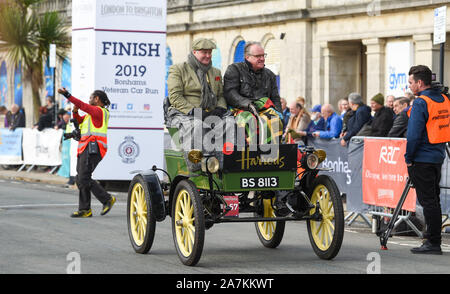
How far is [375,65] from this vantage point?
86.3ft

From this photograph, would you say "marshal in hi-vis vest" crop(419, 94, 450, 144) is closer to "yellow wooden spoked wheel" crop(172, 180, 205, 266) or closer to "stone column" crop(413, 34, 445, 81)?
"yellow wooden spoked wheel" crop(172, 180, 205, 266)

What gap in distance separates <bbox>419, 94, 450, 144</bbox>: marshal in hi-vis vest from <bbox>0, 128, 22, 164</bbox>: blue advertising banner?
1796cm

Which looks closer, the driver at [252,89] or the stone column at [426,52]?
the driver at [252,89]

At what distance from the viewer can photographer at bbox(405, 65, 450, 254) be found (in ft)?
36.0

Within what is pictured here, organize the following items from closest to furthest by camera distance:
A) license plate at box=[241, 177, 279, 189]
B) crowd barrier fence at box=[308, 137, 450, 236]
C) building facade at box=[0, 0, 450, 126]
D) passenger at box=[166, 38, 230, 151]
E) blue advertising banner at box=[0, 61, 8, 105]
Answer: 1. license plate at box=[241, 177, 279, 189]
2. passenger at box=[166, 38, 230, 151]
3. crowd barrier fence at box=[308, 137, 450, 236]
4. building facade at box=[0, 0, 450, 126]
5. blue advertising banner at box=[0, 61, 8, 105]

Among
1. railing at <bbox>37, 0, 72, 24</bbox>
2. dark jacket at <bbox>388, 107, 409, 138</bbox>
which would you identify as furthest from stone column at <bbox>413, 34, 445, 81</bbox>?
railing at <bbox>37, 0, 72, 24</bbox>

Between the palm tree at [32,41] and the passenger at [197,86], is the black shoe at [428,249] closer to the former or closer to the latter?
the passenger at [197,86]

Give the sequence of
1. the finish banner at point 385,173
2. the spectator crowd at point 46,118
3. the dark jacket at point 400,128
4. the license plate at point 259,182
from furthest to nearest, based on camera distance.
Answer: the spectator crowd at point 46,118 < the dark jacket at point 400,128 < the finish banner at point 385,173 < the license plate at point 259,182

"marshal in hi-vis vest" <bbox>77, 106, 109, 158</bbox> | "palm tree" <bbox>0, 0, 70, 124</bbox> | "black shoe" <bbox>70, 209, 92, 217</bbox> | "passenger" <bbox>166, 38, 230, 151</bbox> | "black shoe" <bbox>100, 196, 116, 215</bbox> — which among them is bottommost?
"black shoe" <bbox>70, 209, 92, 217</bbox>

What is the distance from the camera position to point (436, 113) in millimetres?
11016

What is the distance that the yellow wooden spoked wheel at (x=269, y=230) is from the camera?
35.3 feet

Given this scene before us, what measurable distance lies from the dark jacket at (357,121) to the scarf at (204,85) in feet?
24.7

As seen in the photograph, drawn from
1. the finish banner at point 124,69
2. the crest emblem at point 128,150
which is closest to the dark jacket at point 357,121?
the finish banner at point 124,69

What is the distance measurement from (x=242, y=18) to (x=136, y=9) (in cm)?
1246
